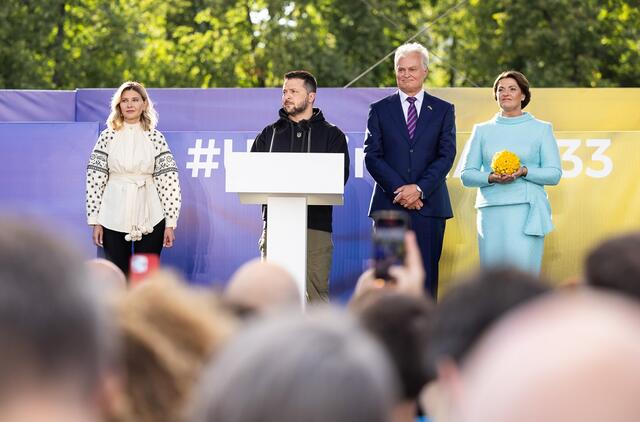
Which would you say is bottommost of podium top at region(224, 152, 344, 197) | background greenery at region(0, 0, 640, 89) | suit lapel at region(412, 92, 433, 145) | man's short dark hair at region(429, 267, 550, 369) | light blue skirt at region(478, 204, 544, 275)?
light blue skirt at region(478, 204, 544, 275)

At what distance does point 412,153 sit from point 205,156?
241 centimetres

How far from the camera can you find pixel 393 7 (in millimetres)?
23703

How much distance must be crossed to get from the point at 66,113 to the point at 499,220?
15.4 feet

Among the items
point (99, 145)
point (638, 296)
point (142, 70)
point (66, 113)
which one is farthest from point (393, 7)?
point (638, 296)

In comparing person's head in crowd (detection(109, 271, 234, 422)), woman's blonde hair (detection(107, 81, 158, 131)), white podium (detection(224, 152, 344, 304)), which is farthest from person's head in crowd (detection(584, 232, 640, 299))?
woman's blonde hair (detection(107, 81, 158, 131))

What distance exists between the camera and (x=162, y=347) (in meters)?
2.07

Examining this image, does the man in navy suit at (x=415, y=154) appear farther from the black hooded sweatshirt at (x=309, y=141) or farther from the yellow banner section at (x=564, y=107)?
the yellow banner section at (x=564, y=107)

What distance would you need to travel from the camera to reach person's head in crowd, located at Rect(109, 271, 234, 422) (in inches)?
78.9

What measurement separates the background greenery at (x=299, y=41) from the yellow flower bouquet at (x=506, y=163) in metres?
13.4

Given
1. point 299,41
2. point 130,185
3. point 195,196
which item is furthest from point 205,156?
point 299,41

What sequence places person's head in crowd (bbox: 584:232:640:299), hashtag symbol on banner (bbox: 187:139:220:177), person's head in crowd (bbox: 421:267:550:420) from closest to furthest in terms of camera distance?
1. person's head in crowd (bbox: 421:267:550:420)
2. person's head in crowd (bbox: 584:232:640:299)
3. hashtag symbol on banner (bbox: 187:139:220:177)

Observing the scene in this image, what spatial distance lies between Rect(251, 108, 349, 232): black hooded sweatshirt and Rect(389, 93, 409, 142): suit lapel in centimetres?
36

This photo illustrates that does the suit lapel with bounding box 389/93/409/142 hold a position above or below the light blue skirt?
above

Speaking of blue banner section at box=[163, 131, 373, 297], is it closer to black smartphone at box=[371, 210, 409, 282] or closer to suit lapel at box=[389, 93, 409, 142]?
suit lapel at box=[389, 93, 409, 142]
